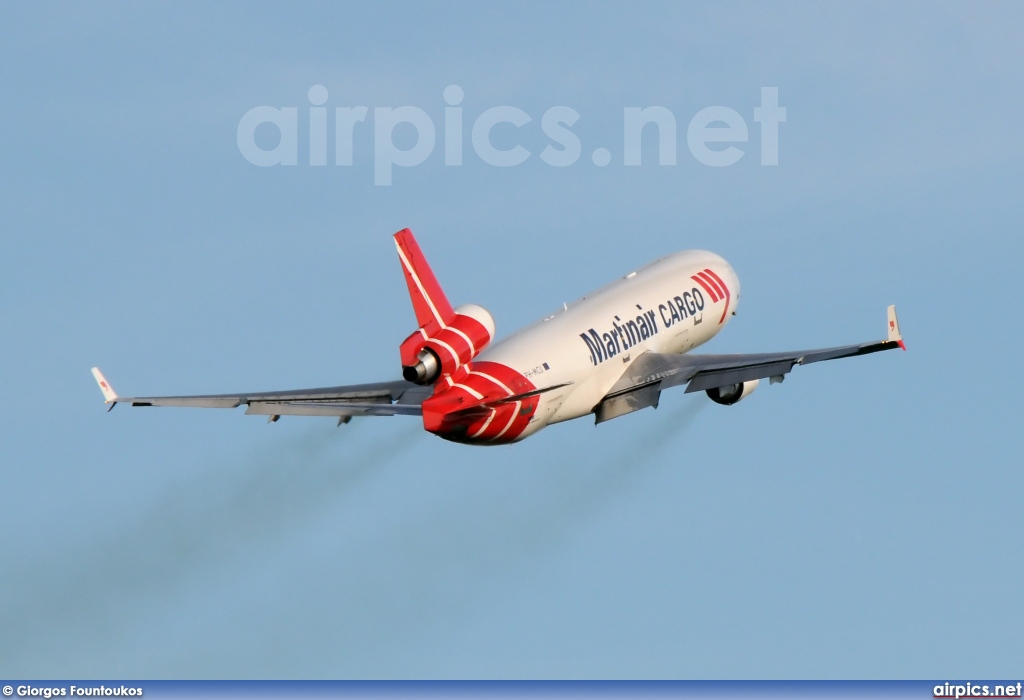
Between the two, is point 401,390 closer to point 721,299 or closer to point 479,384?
point 479,384

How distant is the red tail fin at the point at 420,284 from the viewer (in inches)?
2697

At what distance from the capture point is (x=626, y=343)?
7600 cm

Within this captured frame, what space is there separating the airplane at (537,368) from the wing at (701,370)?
0.11 ft

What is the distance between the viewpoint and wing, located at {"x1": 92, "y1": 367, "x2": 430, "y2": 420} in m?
70.9

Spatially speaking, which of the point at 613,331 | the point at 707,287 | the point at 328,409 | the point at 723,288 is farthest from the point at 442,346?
the point at 723,288

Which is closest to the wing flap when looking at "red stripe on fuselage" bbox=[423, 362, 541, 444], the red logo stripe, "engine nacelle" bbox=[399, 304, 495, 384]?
"red stripe on fuselage" bbox=[423, 362, 541, 444]

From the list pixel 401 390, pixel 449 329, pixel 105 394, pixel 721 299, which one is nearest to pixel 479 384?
pixel 449 329

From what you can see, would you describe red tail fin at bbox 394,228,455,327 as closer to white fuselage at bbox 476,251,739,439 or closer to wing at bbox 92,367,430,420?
white fuselage at bbox 476,251,739,439

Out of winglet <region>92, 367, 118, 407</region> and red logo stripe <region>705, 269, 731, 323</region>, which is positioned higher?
red logo stripe <region>705, 269, 731, 323</region>

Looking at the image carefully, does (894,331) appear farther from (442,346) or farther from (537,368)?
(442,346)

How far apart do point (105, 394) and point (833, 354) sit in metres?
22.3

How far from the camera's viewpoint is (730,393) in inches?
3103

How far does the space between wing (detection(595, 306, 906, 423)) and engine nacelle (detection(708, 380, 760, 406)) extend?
8.75 feet

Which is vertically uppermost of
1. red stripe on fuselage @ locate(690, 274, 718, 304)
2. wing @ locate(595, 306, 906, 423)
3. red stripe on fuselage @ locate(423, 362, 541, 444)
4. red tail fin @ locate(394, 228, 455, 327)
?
red stripe on fuselage @ locate(690, 274, 718, 304)
